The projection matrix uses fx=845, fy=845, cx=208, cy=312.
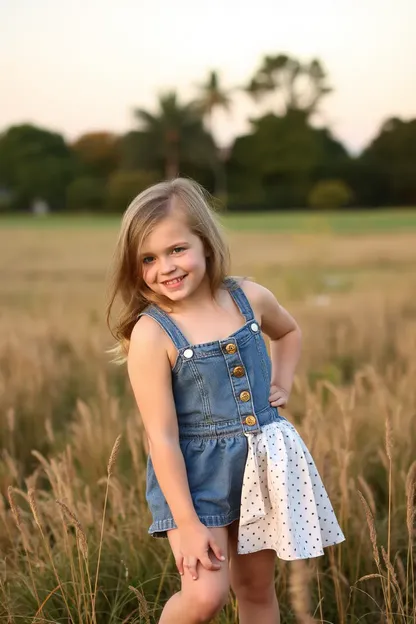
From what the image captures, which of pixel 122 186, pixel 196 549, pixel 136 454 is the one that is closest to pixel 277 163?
pixel 122 186

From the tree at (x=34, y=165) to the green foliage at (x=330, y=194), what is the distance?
9.79 m

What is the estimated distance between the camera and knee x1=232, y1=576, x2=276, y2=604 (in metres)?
2.33

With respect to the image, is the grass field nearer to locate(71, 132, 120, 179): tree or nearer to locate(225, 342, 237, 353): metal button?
locate(225, 342, 237, 353): metal button

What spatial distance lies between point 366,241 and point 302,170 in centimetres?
1364

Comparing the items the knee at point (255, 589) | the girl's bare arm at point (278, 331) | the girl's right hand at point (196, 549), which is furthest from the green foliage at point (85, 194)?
the girl's right hand at point (196, 549)

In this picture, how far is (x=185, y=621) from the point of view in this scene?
2.06 meters

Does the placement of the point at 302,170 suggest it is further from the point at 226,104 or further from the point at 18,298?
the point at 18,298

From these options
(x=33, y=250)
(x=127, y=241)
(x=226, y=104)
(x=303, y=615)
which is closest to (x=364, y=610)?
(x=303, y=615)

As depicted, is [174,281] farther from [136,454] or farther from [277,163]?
[277,163]

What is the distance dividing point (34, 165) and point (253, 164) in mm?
9460

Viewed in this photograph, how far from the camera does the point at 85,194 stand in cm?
3253

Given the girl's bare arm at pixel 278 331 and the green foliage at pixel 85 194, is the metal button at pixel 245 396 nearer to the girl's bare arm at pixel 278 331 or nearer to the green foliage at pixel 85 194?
the girl's bare arm at pixel 278 331

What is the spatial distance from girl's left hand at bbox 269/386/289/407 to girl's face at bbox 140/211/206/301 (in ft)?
1.30

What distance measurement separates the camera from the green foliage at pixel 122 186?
30.5m
